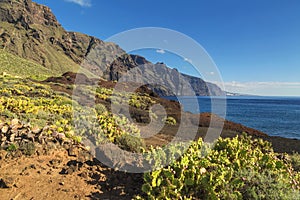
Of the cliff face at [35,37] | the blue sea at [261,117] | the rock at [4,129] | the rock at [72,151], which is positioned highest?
the cliff face at [35,37]

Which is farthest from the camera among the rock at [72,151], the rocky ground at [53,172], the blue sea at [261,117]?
the blue sea at [261,117]

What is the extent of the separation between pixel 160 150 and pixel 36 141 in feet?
11.2

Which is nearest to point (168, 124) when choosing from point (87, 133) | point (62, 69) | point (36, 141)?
point (87, 133)

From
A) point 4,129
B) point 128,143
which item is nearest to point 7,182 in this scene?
point 4,129

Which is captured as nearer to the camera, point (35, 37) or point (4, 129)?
point (4, 129)

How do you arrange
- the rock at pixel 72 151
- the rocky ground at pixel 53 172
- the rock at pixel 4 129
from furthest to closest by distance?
the rock at pixel 4 129 → the rock at pixel 72 151 → the rocky ground at pixel 53 172

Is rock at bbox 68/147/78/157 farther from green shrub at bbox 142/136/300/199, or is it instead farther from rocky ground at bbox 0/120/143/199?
green shrub at bbox 142/136/300/199

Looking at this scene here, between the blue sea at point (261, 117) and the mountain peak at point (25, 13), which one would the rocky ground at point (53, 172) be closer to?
the blue sea at point (261, 117)

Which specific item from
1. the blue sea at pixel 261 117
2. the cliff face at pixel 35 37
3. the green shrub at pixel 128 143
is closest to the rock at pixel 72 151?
the green shrub at pixel 128 143

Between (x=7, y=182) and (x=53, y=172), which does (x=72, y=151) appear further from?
(x=7, y=182)

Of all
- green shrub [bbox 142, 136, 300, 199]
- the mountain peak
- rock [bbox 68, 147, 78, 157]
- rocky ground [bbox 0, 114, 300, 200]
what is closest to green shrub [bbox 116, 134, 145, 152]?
rocky ground [bbox 0, 114, 300, 200]

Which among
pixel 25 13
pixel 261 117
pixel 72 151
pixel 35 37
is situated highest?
pixel 25 13

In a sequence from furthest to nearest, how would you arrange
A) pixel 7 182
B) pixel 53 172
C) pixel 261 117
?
1. pixel 261 117
2. pixel 53 172
3. pixel 7 182

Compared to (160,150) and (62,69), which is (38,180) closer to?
(160,150)
